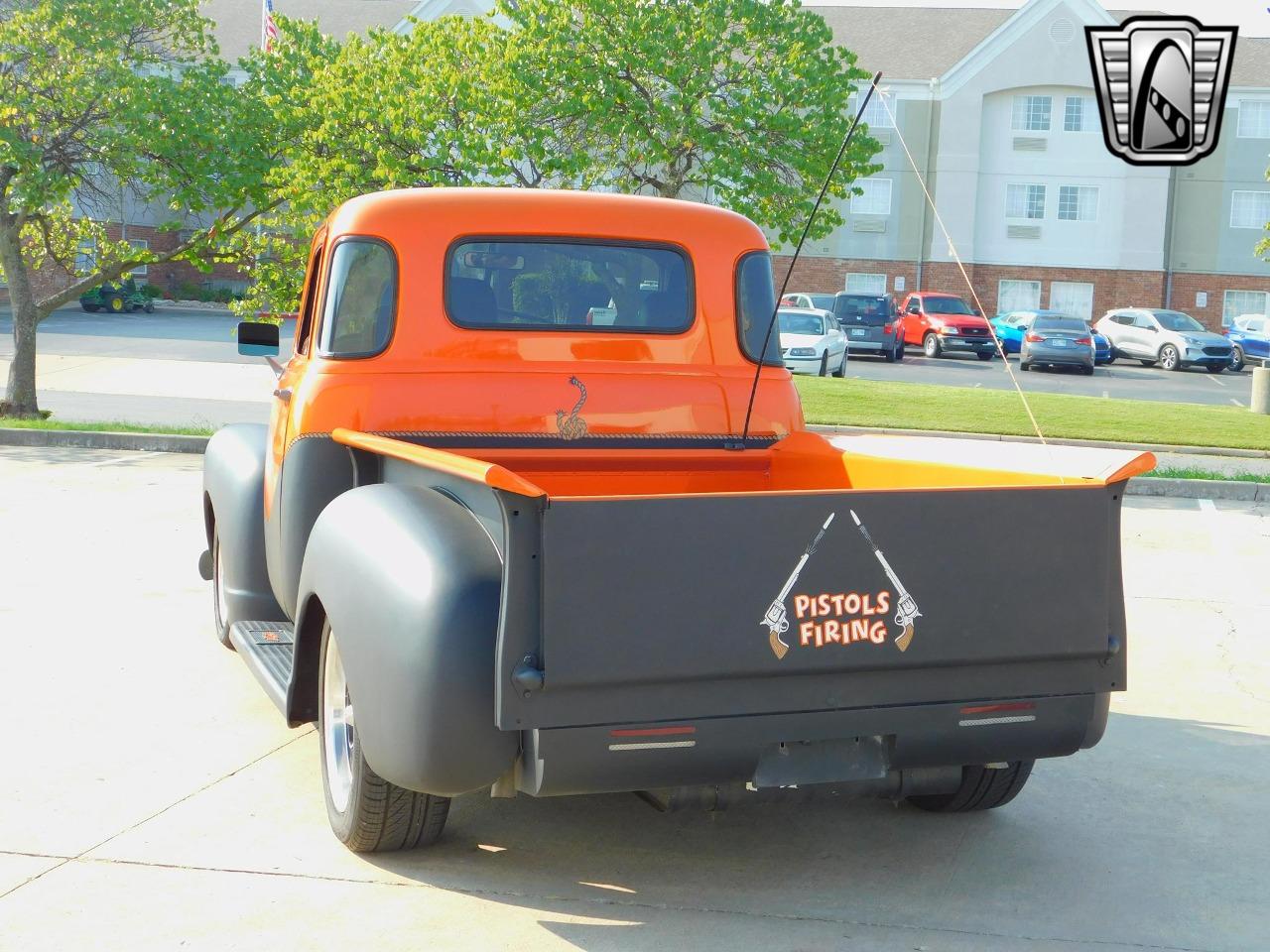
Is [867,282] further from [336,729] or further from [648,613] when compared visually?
[648,613]

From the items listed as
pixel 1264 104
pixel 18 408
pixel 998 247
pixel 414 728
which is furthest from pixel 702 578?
pixel 1264 104

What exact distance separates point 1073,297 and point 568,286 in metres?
45.5

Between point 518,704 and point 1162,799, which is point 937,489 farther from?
point 1162,799

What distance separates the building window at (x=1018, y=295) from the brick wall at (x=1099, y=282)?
16 cm

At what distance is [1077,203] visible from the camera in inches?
1890

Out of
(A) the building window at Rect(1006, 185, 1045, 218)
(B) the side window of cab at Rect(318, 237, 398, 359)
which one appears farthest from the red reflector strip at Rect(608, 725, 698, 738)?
(A) the building window at Rect(1006, 185, 1045, 218)

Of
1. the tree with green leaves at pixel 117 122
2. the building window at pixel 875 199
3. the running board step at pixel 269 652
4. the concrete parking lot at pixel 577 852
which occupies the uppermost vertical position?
the building window at pixel 875 199

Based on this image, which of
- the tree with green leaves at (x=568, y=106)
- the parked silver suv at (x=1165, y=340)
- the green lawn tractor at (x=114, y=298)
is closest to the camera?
the tree with green leaves at (x=568, y=106)

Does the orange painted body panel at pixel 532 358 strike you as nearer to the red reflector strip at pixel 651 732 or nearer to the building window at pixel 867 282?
the red reflector strip at pixel 651 732

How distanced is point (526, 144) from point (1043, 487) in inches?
500

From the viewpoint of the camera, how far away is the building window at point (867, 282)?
1927 inches

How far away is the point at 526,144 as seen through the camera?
15953mm

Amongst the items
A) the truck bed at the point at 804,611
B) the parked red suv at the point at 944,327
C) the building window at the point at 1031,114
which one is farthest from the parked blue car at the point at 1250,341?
the truck bed at the point at 804,611

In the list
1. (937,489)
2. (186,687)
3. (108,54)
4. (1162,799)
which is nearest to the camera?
(937,489)
